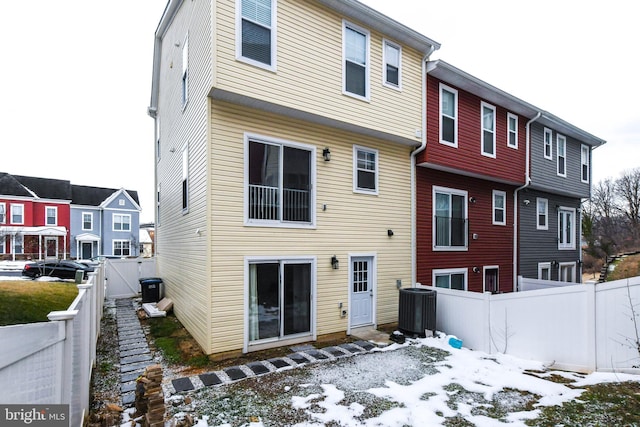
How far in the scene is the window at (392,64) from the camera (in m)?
8.43

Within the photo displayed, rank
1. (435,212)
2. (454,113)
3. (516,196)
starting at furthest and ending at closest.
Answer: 1. (516,196)
2. (435,212)
3. (454,113)

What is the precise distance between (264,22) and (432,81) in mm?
5485

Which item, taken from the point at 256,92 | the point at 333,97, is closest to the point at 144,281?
the point at 256,92

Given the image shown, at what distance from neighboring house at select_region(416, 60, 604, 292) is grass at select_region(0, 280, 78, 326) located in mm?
9740

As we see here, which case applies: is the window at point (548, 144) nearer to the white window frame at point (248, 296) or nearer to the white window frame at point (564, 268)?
the white window frame at point (564, 268)

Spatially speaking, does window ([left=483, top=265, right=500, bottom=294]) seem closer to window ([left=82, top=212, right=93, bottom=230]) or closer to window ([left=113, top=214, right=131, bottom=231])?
window ([left=113, top=214, right=131, bottom=231])

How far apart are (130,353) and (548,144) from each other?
646 inches

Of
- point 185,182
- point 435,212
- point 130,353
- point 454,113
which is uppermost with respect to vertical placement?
point 454,113

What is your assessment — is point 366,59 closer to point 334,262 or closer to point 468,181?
point 334,262

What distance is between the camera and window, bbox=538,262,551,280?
44.9 ft

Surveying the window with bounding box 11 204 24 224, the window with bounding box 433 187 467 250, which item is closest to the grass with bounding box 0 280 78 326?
the window with bounding box 433 187 467 250

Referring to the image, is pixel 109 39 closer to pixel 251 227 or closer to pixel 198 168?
pixel 198 168

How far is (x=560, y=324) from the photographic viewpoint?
19.9 feet

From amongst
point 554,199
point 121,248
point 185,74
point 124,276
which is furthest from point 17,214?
point 554,199
